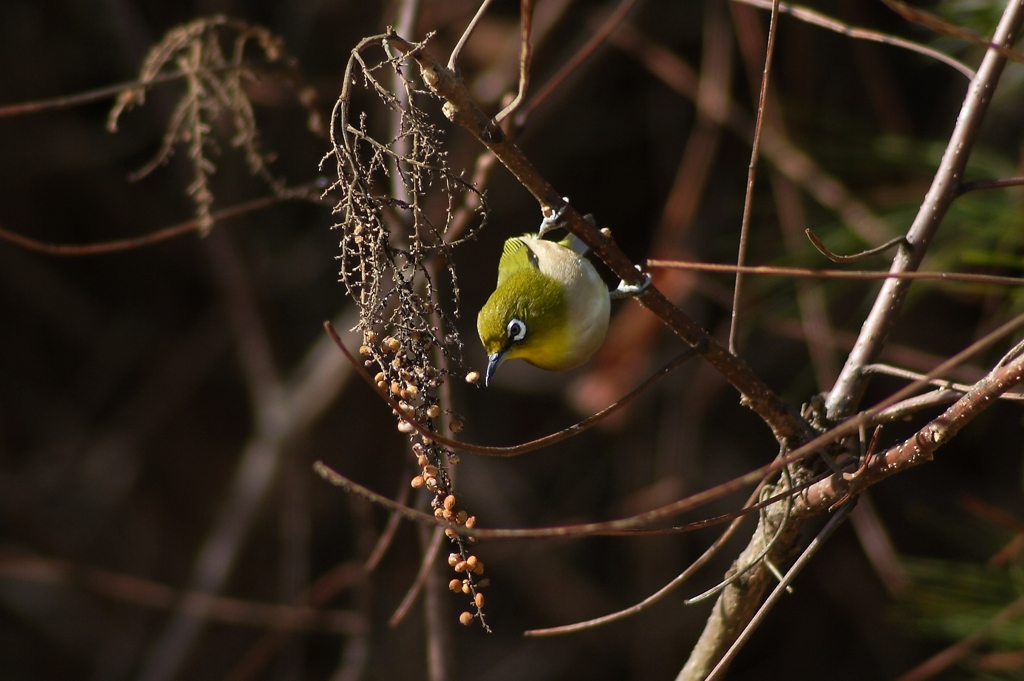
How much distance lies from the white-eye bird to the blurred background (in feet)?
3.79

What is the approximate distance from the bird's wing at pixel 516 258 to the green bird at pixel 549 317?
0.13ft

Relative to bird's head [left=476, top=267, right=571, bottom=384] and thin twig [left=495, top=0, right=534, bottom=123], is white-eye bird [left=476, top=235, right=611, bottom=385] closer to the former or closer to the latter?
bird's head [left=476, top=267, right=571, bottom=384]

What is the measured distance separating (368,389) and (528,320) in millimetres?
1998

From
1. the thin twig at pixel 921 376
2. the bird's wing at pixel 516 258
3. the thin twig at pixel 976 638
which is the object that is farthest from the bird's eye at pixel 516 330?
the thin twig at pixel 976 638

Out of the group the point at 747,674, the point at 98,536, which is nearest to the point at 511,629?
the point at 747,674

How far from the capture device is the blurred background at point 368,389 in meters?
2.84

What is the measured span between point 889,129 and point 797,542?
6.62 ft

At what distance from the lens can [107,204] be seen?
10.8 feet

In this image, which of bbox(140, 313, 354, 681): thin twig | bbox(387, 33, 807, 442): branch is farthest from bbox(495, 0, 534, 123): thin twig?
bbox(140, 313, 354, 681): thin twig

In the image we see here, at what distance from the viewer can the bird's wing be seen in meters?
1.60

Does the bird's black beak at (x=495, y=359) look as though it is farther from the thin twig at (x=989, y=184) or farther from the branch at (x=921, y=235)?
the thin twig at (x=989, y=184)

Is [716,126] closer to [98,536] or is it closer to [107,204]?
[107,204]

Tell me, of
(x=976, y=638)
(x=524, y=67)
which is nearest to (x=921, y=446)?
(x=524, y=67)

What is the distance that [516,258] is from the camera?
1.66m
